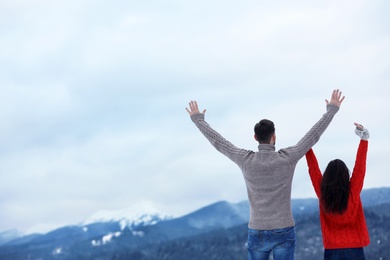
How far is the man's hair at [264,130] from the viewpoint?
7.97m

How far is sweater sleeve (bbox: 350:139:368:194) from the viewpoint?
8.34 m

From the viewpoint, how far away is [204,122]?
891 cm

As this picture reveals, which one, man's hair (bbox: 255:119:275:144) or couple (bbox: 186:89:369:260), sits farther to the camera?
man's hair (bbox: 255:119:275:144)

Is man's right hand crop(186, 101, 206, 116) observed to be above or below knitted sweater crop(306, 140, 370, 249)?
above

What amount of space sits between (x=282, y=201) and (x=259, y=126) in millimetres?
1009

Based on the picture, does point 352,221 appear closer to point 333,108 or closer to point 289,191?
point 289,191

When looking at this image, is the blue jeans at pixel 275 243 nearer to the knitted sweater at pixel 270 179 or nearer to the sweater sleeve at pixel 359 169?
the knitted sweater at pixel 270 179

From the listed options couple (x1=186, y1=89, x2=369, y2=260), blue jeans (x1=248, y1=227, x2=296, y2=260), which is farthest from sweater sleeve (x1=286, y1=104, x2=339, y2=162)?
blue jeans (x1=248, y1=227, x2=296, y2=260)

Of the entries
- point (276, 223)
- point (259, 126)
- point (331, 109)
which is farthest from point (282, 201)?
point (331, 109)

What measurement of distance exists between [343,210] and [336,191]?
0.27 meters

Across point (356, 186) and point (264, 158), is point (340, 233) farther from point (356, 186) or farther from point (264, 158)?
point (264, 158)

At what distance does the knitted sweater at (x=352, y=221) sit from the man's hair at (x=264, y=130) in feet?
3.66

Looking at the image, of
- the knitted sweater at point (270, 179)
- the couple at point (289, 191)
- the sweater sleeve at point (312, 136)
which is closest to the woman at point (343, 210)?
the couple at point (289, 191)

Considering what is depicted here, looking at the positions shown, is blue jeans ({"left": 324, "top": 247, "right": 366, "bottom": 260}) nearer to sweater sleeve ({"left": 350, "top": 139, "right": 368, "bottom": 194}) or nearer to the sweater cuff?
sweater sleeve ({"left": 350, "top": 139, "right": 368, "bottom": 194})
